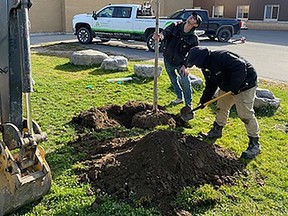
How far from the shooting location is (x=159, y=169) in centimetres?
390

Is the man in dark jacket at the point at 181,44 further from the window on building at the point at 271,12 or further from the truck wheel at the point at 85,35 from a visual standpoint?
the window on building at the point at 271,12

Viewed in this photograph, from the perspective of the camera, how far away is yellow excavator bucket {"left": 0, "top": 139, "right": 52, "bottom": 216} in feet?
9.98

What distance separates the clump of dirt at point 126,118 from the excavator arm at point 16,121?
2333mm

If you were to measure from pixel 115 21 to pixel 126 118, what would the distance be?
10.4m

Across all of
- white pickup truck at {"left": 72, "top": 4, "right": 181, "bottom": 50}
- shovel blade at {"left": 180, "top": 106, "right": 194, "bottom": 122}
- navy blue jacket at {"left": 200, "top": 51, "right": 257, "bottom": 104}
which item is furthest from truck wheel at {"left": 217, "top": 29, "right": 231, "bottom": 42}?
navy blue jacket at {"left": 200, "top": 51, "right": 257, "bottom": 104}

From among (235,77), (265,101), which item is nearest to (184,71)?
(235,77)

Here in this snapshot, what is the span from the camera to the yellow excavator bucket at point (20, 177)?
3.04 m

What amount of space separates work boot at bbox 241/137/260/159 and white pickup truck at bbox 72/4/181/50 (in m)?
10.6

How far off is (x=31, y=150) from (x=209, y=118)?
3951 millimetres

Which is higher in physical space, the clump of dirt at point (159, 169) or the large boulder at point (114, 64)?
the large boulder at point (114, 64)

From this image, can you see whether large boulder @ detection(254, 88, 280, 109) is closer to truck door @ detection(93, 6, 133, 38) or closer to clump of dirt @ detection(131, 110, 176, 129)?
clump of dirt @ detection(131, 110, 176, 129)

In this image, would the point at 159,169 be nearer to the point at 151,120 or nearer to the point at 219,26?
the point at 151,120

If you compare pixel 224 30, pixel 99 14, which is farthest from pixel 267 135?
pixel 224 30

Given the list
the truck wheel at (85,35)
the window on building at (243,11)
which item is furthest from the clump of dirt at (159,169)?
the window on building at (243,11)
